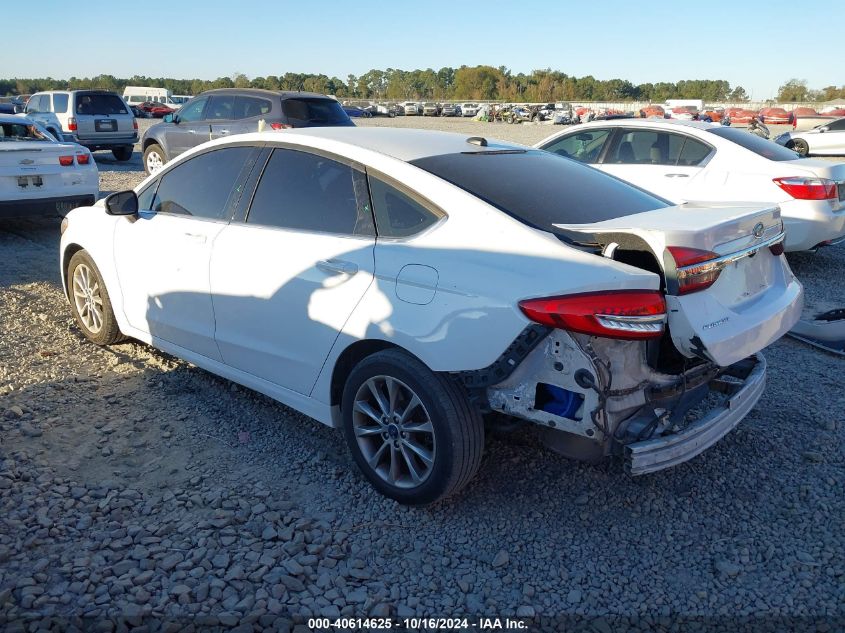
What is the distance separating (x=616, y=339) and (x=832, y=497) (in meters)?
1.62

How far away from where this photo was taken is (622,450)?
2830 millimetres

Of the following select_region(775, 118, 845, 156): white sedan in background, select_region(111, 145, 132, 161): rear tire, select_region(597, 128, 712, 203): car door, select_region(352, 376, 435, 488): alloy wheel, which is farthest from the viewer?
select_region(775, 118, 845, 156): white sedan in background

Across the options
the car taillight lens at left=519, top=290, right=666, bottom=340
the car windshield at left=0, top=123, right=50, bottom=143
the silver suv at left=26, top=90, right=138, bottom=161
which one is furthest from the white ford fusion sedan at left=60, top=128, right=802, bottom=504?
the silver suv at left=26, top=90, right=138, bottom=161

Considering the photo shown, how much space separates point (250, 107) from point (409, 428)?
10861mm

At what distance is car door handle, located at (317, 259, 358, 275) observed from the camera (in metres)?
3.34

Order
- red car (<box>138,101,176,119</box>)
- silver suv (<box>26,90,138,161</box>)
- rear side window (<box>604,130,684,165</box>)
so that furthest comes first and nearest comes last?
red car (<box>138,101,176,119</box>) → silver suv (<box>26,90,138,161</box>) → rear side window (<box>604,130,684,165</box>)

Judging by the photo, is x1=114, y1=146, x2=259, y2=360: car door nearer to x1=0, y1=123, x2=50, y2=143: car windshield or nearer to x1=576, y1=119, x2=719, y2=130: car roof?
x1=576, y1=119, x2=719, y2=130: car roof

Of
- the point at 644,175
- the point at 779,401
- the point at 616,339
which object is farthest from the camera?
the point at 644,175

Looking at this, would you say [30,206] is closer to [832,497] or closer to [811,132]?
[832,497]

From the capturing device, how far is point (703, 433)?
3.04 metres

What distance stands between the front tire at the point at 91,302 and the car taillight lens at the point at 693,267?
393 centimetres

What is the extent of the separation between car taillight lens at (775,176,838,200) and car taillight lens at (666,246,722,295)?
536 centimetres

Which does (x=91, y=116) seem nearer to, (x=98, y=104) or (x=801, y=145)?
(x=98, y=104)

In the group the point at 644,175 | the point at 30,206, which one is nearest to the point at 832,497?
the point at 644,175
